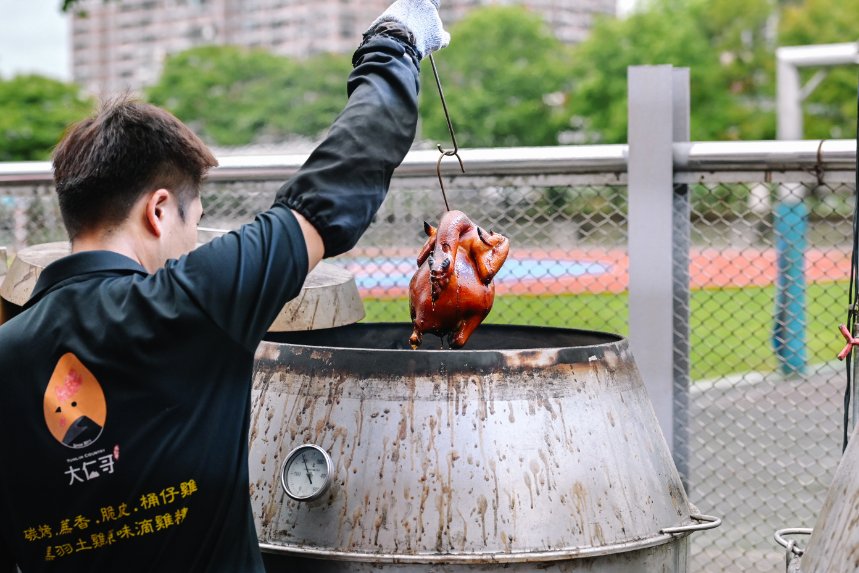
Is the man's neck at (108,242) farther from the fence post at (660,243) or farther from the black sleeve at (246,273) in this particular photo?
the fence post at (660,243)

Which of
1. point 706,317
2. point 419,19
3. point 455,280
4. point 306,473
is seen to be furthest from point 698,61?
point 306,473

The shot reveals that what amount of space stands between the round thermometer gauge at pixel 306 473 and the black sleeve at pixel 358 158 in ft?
2.25

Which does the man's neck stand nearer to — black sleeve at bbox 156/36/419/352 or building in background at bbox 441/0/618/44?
black sleeve at bbox 156/36/419/352

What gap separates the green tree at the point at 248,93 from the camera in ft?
211

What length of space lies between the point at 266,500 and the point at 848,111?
A: 40.1 meters

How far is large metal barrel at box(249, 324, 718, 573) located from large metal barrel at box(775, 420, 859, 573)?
562 millimetres

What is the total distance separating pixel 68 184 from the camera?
2.04m

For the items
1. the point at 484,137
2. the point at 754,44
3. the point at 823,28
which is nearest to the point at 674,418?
the point at 823,28

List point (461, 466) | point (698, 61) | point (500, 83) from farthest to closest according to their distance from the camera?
1. point (500, 83)
2. point (698, 61)
3. point (461, 466)

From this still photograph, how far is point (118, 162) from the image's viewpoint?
202 cm

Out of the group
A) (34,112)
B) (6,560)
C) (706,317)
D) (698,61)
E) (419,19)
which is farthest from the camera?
(34,112)

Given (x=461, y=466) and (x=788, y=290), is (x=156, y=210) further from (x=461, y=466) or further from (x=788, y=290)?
(x=788, y=290)

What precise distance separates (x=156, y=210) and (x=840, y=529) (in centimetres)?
154

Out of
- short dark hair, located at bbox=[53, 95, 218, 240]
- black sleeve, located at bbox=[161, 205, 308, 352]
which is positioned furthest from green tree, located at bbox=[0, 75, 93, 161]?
black sleeve, located at bbox=[161, 205, 308, 352]
